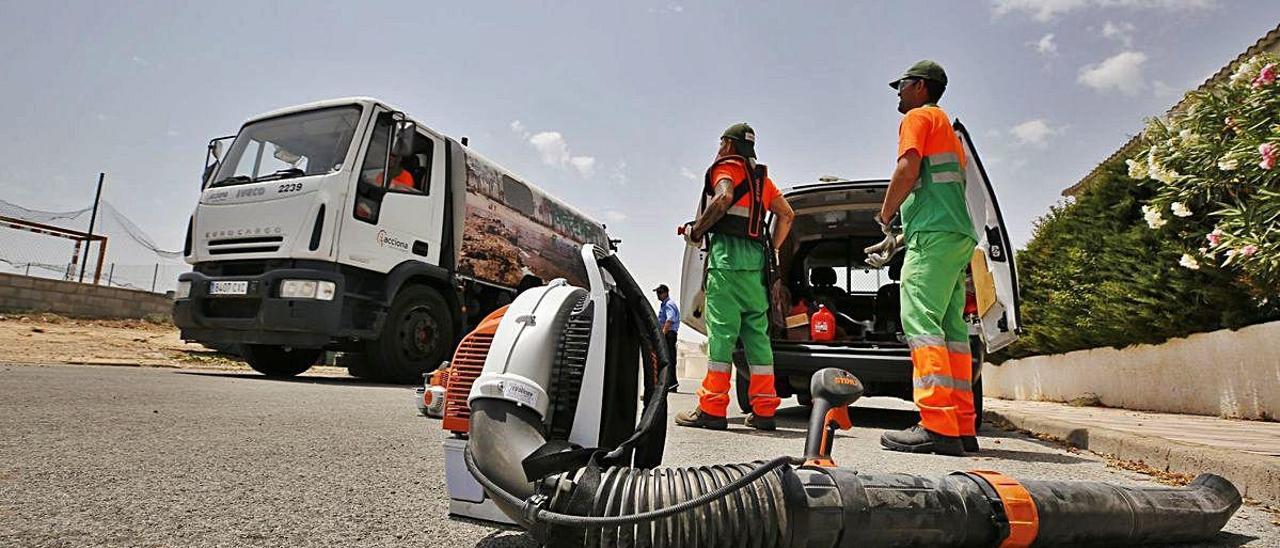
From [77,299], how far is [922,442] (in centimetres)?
1708

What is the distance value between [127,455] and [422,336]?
529cm

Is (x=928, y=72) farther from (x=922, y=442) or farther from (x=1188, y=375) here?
(x=1188, y=375)

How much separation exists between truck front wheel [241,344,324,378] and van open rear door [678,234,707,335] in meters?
5.01

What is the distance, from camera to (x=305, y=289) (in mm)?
6574

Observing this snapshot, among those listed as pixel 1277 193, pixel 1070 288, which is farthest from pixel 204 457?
pixel 1070 288

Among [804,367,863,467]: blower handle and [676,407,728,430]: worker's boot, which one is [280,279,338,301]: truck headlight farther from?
[804,367,863,467]: blower handle

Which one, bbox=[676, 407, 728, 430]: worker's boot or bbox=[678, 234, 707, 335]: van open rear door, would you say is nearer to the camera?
bbox=[676, 407, 728, 430]: worker's boot

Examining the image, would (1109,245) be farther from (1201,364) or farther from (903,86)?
(903,86)

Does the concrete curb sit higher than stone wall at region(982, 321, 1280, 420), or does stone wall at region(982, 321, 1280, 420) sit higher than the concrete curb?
stone wall at region(982, 321, 1280, 420)

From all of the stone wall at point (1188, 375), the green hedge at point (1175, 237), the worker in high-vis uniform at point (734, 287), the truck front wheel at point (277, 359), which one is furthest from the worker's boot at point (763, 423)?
the truck front wheel at point (277, 359)

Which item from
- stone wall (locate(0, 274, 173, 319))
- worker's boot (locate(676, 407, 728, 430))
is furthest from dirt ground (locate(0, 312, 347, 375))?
worker's boot (locate(676, 407, 728, 430))

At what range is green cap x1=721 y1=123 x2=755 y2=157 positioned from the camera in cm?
483

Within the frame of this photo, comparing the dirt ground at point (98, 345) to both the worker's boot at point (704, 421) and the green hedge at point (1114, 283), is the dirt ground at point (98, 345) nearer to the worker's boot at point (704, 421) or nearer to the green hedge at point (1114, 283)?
the worker's boot at point (704, 421)

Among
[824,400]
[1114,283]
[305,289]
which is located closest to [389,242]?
[305,289]
